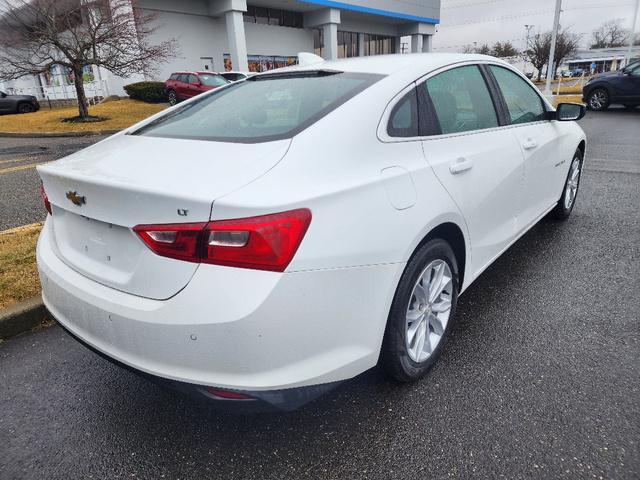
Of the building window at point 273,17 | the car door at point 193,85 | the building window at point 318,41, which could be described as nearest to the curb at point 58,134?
the car door at point 193,85

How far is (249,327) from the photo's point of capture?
160 cm

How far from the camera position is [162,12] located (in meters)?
25.7

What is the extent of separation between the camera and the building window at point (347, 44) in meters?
37.4

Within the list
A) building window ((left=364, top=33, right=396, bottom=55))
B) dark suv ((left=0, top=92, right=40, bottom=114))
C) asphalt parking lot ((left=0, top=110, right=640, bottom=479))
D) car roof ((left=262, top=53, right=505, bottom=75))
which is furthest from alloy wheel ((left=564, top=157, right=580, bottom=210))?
building window ((left=364, top=33, right=396, bottom=55))

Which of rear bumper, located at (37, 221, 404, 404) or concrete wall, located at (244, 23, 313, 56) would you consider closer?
rear bumper, located at (37, 221, 404, 404)

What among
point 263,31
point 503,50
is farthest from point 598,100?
point 503,50

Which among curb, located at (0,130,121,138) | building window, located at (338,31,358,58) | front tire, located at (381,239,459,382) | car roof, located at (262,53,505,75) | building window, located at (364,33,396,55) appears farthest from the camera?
building window, located at (364,33,396,55)

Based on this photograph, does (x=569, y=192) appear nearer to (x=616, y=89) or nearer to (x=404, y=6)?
(x=616, y=89)

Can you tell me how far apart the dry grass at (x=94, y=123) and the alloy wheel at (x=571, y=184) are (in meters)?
14.5

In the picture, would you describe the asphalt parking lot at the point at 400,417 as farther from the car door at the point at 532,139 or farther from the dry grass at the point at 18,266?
the car door at the point at 532,139

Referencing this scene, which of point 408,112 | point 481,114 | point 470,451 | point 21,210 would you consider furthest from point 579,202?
point 21,210

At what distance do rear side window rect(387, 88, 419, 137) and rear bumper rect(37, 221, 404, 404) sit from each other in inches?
27.0

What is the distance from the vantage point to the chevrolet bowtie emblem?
1.95 metres

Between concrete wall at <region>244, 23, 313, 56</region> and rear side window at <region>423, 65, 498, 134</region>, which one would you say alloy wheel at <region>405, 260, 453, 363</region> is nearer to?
rear side window at <region>423, 65, 498, 134</region>
